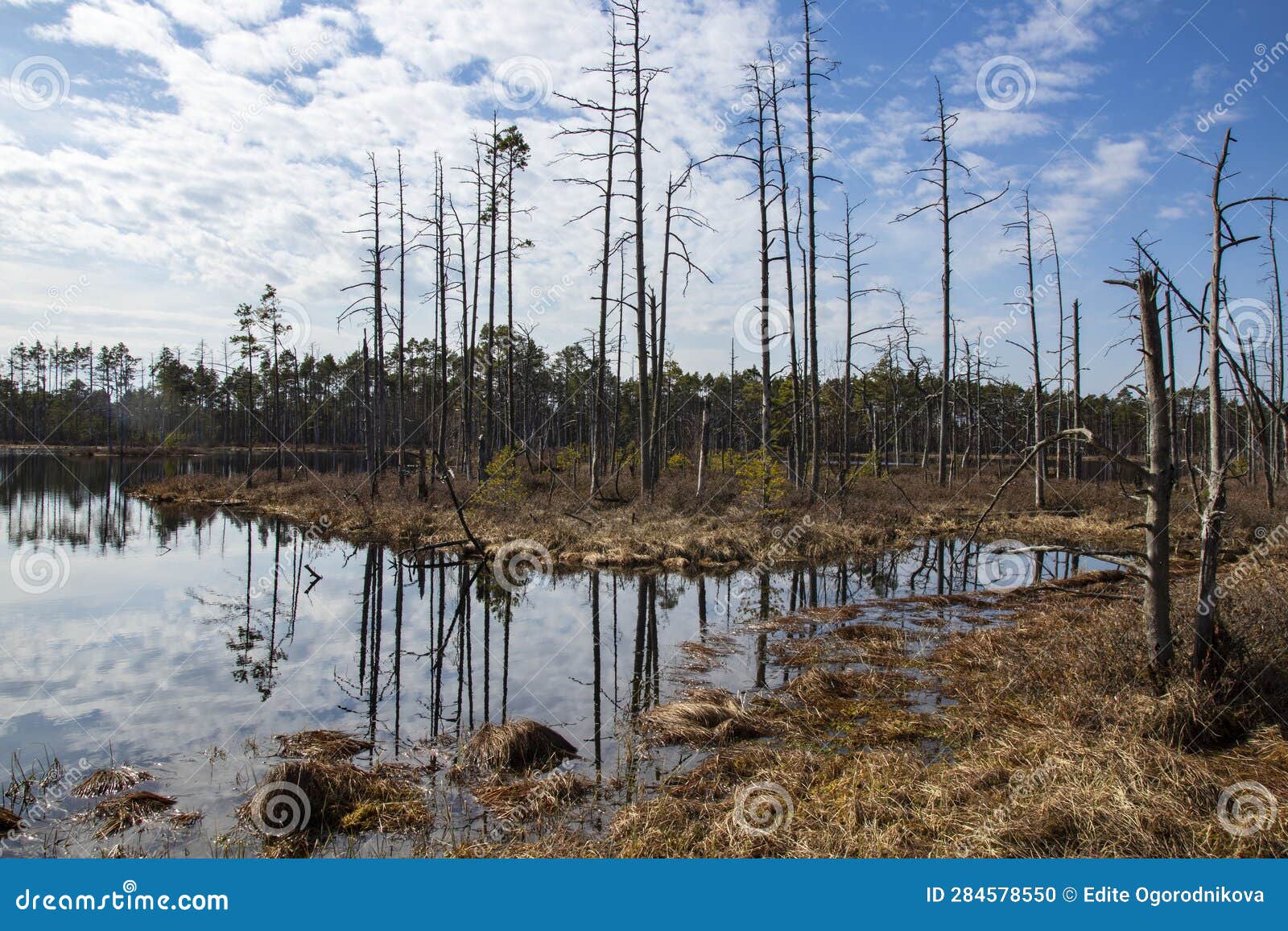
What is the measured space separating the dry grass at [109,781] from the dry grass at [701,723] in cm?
442

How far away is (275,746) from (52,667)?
15.9ft

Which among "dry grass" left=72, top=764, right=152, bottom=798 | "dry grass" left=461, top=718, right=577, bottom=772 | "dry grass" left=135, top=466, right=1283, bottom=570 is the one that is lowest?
"dry grass" left=72, top=764, right=152, bottom=798

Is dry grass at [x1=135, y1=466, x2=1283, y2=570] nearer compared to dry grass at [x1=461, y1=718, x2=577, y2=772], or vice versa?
dry grass at [x1=461, y1=718, x2=577, y2=772]

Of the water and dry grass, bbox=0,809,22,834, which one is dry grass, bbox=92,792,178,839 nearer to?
the water

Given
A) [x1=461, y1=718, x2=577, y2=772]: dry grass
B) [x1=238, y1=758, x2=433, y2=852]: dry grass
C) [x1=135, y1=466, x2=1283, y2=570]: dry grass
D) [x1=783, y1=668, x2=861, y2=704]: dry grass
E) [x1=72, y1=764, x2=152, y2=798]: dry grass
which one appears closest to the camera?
[x1=238, y1=758, x2=433, y2=852]: dry grass

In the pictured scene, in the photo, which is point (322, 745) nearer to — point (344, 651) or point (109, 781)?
point (109, 781)

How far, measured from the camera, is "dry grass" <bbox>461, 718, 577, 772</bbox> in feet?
21.3

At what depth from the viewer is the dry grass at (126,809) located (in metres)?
5.52

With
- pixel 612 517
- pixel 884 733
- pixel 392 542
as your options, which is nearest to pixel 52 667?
pixel 884 733

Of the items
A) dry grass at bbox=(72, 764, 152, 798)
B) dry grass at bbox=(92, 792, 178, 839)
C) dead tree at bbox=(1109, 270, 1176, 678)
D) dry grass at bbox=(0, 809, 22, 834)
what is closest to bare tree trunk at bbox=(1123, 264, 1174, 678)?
dead tree at bbox=(1109, 270, 1176, 678)

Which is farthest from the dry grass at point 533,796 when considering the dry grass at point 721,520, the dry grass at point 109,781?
the dry grass at point 721,520

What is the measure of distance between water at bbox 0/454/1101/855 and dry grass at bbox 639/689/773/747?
0.28 m

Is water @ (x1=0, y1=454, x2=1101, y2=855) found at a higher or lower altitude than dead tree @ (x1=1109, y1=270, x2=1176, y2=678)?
lower

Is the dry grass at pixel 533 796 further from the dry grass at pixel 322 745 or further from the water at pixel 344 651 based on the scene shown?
the dry grass at pixel 322 745
